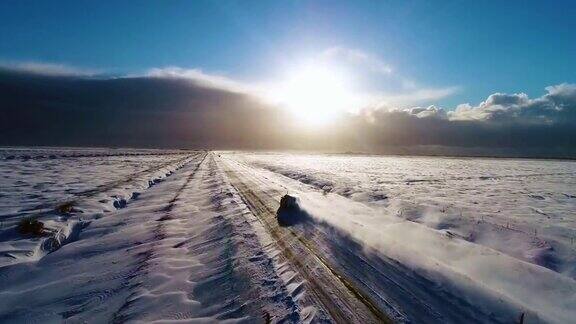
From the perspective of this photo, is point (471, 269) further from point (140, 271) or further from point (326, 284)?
point (140, 271)

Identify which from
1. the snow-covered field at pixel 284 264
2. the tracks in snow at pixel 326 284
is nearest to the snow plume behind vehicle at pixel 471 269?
the snow-covered field at pixel 284 264

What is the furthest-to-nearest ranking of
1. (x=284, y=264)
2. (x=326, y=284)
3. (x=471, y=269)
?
(x=471, y=269), (x=284, y=264), (x=326, y=284)

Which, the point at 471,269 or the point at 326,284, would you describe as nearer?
the point at 326,284

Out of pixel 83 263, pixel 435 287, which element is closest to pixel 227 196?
pixel 83 263

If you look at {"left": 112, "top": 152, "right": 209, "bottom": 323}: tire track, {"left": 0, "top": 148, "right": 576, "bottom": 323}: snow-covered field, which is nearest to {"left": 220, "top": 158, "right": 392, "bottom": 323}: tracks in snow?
{"left": 0, "top": 148, "right": 576, "bottom": 323}: snow-covered field

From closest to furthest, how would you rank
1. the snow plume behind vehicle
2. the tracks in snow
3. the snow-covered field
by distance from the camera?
the tracks in snow
the snow-covered field
the snow plume behind vehicle

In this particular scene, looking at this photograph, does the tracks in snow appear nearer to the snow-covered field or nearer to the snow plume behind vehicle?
the snow-covered field

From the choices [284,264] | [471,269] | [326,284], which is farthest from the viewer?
[471,269]

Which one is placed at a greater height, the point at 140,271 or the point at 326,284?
the point at 326,284

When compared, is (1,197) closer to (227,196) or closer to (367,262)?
(227,196)

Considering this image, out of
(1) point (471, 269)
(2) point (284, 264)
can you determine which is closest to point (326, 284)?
(2) point (284, 264)

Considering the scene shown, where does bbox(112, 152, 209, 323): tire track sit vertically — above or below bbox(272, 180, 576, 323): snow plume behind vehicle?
below
